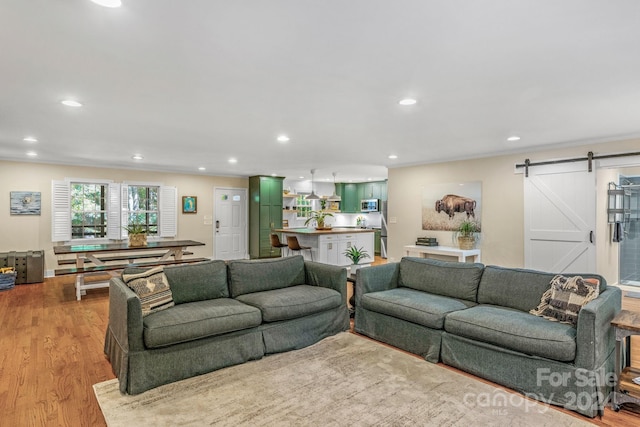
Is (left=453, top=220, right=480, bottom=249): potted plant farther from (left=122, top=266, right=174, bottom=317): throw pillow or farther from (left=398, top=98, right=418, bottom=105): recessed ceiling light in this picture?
(left=122, top=266, right=174, bottom=317): throw pillow

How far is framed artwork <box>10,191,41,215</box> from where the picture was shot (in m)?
6.78

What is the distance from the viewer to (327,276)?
3.82m

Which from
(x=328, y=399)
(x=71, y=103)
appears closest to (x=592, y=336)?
(x=328, y=399)

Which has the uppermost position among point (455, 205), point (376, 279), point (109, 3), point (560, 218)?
point (109, 3)

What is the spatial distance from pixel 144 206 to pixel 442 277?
7140 millimetres

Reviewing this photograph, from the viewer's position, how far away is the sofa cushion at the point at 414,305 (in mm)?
3039

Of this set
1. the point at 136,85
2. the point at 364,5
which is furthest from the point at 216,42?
the point at 136,85

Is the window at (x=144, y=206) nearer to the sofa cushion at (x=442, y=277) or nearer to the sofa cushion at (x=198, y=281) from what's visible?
the sofa cushion at (x=198, y=281)

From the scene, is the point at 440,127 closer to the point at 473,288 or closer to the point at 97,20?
the point at 473,288

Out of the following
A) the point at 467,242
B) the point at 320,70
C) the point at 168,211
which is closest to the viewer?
the point at 320,70

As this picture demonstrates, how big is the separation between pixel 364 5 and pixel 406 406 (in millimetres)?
2362

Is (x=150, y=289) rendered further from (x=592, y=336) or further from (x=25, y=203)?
(x=25, y=203)

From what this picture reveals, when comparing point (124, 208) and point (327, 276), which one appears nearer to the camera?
→ point (327, 276)

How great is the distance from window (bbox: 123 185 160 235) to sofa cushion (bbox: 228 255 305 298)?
553cm
